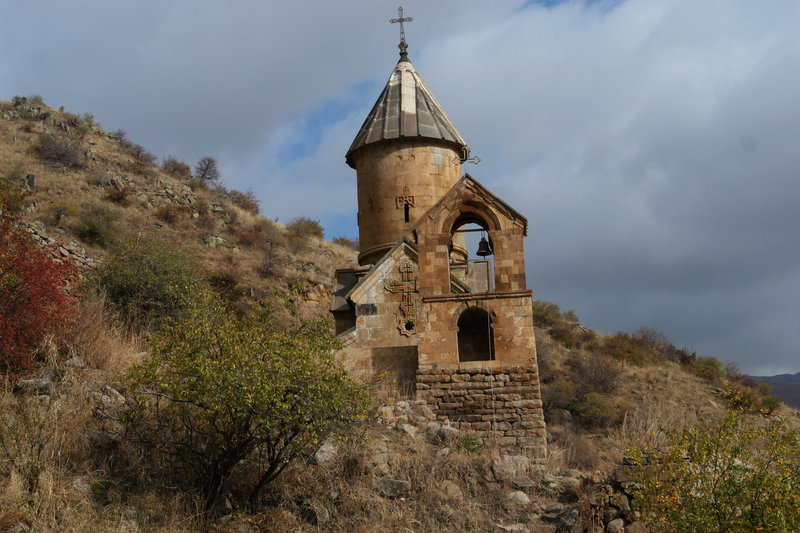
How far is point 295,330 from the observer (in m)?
8.45

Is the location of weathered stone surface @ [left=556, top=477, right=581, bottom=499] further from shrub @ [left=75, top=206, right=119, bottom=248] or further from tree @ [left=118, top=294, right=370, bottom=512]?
shrub @ [left=75, top=206, right=119, bottom=248]

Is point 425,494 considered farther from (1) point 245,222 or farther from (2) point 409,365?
(1) point 245,222

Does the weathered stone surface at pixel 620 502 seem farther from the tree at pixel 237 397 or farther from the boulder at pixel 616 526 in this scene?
the tree at pixel 237 397

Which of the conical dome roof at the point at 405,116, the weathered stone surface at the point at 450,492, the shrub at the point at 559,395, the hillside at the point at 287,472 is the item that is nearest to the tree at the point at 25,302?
the hillside at the point at 287,472

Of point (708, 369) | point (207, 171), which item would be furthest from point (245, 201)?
point (708, 369)

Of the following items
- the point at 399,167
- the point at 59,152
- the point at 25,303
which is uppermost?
the point at 59,152

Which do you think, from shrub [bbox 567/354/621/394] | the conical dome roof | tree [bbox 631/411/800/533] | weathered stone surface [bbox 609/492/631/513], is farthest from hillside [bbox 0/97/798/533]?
the conical dome roof

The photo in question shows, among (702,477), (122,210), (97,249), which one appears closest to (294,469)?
(702,477)

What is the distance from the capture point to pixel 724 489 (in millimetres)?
6535

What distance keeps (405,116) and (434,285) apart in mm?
5703

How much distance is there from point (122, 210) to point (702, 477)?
25712 mm

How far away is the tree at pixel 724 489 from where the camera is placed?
6.26 metres

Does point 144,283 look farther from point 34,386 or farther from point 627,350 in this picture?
point 627,350

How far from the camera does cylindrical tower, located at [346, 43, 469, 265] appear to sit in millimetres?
16438
